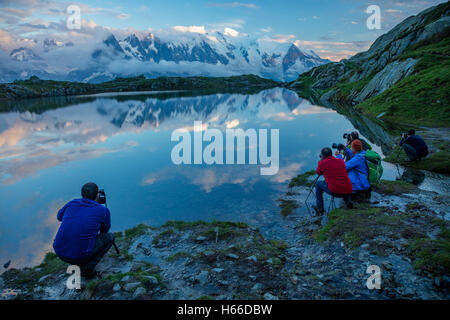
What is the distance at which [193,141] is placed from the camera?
30922mm

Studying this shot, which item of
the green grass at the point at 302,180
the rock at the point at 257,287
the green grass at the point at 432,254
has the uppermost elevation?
the green grass at the point at 302,180

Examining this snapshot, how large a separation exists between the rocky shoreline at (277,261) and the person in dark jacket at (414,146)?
812cm

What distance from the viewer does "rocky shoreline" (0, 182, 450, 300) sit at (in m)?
6.90

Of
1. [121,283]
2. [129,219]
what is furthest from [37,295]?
[129,219]

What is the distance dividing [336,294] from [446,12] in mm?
111381

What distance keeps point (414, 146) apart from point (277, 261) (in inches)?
672

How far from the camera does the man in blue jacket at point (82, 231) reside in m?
7.64

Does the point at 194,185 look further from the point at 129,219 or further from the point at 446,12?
the point at 446,12

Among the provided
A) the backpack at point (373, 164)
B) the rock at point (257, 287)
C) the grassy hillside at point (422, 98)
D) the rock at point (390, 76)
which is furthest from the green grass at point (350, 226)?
the rock at point (390, 76)

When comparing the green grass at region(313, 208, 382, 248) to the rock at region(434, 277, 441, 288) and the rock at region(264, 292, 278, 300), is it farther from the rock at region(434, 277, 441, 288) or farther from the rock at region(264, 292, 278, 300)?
the rock at region(264, 292, 278, 300)

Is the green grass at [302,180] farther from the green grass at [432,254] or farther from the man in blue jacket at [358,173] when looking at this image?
the green grass at [432,254]

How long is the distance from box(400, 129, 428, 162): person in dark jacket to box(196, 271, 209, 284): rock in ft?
61.9

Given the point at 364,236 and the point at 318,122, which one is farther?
the point at 318,122

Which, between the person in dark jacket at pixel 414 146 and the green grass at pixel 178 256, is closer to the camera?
the green grass at pixel 178 256
